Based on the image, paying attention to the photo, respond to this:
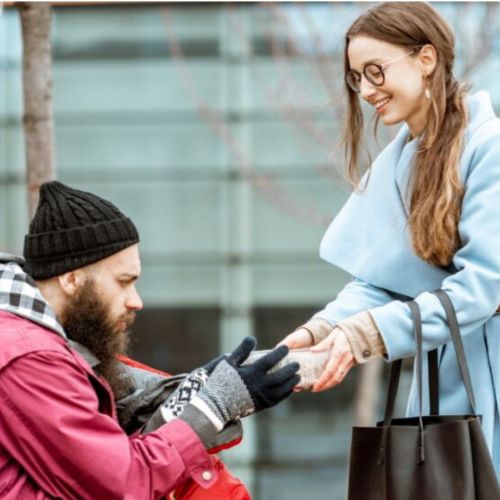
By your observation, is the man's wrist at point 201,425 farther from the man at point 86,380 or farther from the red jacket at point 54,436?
the red jacket at point 54,436

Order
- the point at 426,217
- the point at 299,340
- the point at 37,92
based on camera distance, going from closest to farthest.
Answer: the point at 426,217, the point at 299,340, the point at 37,92

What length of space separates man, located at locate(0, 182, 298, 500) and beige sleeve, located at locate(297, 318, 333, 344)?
29cm

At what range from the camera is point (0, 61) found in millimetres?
11250

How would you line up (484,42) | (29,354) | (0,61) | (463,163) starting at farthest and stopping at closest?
(0,61) < (484,42) < (463,163) < (29,354)

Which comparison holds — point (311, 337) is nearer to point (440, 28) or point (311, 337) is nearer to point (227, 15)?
point (440, 28)

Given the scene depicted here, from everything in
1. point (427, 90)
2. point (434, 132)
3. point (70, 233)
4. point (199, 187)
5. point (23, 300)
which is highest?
point (427, 90)

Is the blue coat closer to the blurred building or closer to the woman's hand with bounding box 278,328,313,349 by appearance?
the woman's hand with bounding box 278,328,313,349

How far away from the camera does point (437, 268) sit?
3.26 meters

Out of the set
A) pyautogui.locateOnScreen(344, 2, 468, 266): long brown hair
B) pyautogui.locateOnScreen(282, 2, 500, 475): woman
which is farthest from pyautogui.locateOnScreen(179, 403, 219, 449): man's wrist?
pyautogui.locateOnScreen(344, 2, 468, 266): long brown hair

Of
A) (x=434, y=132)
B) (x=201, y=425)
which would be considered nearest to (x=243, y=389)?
(x=201, y=425)

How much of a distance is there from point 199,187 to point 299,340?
8400mm

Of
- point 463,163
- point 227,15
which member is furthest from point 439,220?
point 227,15

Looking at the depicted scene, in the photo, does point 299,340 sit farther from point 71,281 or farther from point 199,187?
point 199,187

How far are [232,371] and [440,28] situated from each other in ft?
3.27
